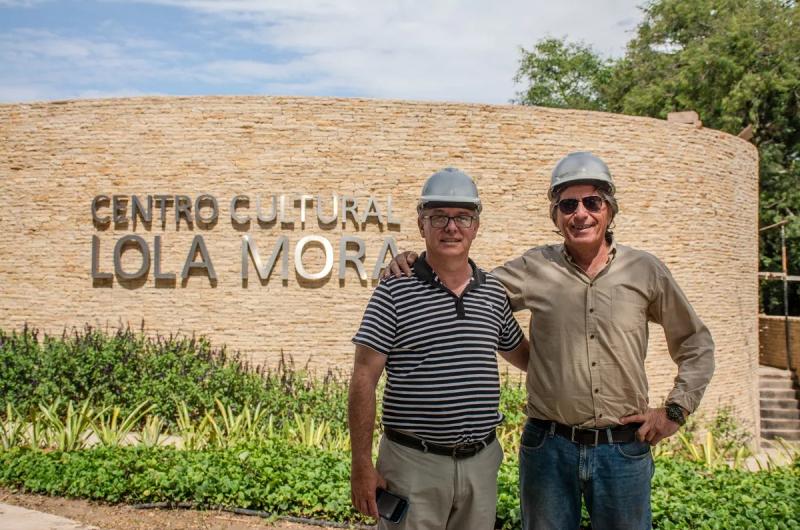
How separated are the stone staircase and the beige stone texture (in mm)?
7397

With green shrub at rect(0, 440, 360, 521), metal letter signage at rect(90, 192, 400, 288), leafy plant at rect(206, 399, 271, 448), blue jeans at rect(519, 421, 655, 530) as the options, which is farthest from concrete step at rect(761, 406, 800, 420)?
blue jeans at rect(519, 421, 655, 530)

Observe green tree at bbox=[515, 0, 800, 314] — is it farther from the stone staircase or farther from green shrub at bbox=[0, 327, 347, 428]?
green shrub at bbox=[0, 327, 347, 428]

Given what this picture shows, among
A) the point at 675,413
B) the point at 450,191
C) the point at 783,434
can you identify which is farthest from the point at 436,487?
the point at 783,434

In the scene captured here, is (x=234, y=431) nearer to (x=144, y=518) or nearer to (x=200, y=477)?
(x=200, y=477)

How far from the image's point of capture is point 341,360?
9445 millimetres

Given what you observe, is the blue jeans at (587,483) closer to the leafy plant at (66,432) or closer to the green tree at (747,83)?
the leafy plant at (66,432)

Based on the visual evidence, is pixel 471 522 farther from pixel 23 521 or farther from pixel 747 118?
pixel 747 118

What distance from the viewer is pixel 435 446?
98.7 inches

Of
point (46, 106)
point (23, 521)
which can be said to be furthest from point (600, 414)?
point (46, 106)

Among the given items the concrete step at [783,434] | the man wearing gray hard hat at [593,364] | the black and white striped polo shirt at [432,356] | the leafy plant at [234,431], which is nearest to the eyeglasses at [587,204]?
the man wearing gray hard hat at [593,364]

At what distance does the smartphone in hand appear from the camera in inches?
96.6

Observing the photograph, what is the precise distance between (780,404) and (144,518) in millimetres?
13676

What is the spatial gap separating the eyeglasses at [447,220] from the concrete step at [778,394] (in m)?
14.3

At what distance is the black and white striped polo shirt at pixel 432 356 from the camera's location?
2.49 meters
